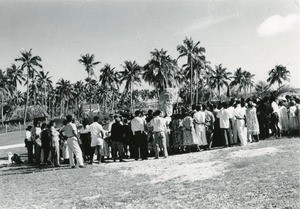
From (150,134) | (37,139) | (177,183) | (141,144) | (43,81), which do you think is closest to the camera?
(177,183)

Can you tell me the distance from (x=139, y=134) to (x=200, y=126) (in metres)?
2.21

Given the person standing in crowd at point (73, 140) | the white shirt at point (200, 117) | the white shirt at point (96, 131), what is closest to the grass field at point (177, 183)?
the person standing in crowd at point (73, 140)

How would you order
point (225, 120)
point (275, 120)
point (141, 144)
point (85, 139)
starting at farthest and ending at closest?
point (85, 139) < point (275, 120) < point (225, 120) < point (141, 144)

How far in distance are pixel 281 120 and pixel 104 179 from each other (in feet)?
24.7

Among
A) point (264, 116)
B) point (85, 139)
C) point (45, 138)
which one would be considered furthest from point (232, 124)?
point (45, 138)

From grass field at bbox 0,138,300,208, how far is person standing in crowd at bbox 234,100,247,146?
89 cm

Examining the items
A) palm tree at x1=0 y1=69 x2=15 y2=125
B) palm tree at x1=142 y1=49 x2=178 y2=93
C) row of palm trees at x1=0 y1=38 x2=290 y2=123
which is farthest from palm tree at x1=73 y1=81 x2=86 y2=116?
palm tree at x1=142 y1=49 x2=178 y2=93

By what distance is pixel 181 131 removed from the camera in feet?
44.5

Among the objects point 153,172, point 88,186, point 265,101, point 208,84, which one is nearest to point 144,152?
point 153,172

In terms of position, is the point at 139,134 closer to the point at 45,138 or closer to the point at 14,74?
the point at 45,138

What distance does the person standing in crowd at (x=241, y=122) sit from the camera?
13.1 metres

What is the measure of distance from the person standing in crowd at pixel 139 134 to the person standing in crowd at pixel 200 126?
1.89m

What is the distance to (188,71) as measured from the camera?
65.4 metres

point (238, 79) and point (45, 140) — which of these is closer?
point (45, 140)
